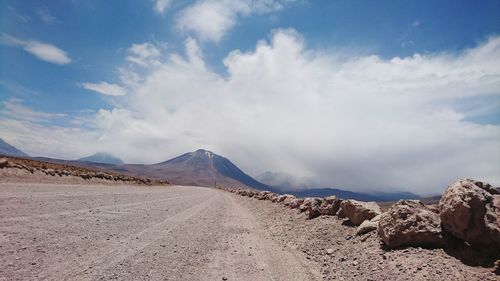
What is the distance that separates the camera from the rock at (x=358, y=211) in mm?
13438

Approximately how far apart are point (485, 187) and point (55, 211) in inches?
603

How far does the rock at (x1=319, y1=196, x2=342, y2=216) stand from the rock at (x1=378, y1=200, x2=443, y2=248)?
635 centimetres

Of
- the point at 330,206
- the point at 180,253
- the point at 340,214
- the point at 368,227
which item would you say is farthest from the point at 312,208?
the point at 180,253

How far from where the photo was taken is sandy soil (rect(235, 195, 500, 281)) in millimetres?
7535

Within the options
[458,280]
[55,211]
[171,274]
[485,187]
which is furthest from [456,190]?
[55,211]

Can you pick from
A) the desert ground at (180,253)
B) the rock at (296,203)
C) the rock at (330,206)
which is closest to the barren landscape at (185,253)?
the desert ground at (180,253)

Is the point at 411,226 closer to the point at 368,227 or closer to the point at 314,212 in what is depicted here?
the point at 368,227

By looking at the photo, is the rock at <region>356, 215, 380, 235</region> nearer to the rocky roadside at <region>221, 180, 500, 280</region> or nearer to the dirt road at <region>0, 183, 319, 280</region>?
the rocky roadside at <region>221, 180, 500, 280</region>

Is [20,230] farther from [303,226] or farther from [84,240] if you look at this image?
[303,226]

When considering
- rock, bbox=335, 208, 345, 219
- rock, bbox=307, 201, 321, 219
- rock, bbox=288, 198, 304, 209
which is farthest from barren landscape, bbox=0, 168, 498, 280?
rock, bbox=288, 198, 304, 209

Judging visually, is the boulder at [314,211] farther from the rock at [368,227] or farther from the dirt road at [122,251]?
the rock at [368,227]

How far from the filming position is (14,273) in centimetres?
637

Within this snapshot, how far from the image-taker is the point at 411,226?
31.0ft

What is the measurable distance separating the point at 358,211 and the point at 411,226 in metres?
4.46
